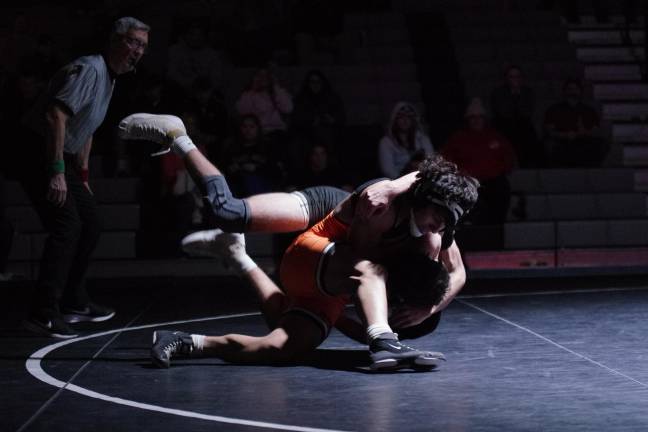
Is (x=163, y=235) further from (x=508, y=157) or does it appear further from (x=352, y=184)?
(x=508, y=157)

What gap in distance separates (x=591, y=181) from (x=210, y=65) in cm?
301

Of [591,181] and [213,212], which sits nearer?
[213,212]

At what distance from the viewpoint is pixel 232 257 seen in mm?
4434

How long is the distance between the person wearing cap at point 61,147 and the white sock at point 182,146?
1.62ft

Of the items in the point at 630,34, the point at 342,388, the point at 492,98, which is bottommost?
the point at 342,388

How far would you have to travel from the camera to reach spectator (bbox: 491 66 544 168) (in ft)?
29.8

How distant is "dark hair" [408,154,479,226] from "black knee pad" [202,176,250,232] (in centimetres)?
64

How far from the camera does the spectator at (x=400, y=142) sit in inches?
319

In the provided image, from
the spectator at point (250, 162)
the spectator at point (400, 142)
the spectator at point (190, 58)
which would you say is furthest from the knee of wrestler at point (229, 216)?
the spectator at point (190, 58)

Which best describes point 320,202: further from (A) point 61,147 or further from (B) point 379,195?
(A) point 61,147

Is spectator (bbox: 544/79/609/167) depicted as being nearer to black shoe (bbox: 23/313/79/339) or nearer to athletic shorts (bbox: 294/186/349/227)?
athletic shorts (bbox: 294/186/349/227)

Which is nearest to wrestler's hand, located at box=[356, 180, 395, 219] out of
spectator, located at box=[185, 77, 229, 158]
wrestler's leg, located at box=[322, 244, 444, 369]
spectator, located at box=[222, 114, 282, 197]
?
wrestler's leg, located at box=[322, 244, 444, 369]

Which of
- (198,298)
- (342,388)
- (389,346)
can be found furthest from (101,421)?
(198,298)

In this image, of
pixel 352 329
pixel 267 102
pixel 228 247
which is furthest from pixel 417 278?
pixel 267 102
